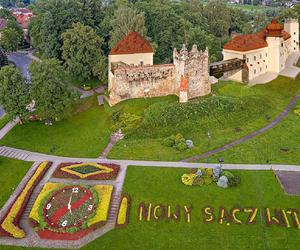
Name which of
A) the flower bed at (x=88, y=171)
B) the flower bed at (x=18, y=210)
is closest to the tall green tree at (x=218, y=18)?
the flower bed at (x=88, y=171)

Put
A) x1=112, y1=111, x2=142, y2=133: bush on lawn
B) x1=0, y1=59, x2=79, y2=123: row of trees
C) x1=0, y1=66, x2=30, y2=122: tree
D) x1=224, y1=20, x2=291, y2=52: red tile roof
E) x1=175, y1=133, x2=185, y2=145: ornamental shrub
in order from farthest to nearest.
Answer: x1=224, y1=20, x2=291, y2=52: red tile roof
x1=0, y1=59, x2=79, y2=123: row of trees
x1=0, y1=66, x2=30, y2=122: tree
x1=112, y1=111, x2=142, y2=133: bush on lawn
x1=175, y1=133, x2=185, y2=145: ornamental shrub

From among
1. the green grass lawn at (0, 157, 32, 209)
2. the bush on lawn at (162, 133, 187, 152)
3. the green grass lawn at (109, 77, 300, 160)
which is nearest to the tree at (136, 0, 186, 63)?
the green grass lawn at (109, 77, 300, 160)

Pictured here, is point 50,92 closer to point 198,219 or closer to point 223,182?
point 223,182

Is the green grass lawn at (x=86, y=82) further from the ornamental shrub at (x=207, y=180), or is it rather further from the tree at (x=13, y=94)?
the ornamental shrub at (x=207, y=180)

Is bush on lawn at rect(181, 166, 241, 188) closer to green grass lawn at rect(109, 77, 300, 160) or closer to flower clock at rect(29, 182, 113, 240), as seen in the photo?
green grass lawn at rect(109, 77, 300, 160)

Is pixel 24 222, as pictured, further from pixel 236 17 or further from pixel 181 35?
pixel 236 17

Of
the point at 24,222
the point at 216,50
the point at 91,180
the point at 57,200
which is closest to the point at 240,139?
the point at 91,180

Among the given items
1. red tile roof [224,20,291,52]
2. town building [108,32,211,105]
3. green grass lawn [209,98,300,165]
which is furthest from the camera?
red tile roof [224,20,291,52]
